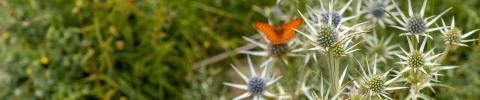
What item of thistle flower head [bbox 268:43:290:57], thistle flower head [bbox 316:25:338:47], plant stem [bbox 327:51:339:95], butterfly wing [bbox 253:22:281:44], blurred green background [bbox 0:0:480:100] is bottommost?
plant stem [bbox 327:51:339:95]

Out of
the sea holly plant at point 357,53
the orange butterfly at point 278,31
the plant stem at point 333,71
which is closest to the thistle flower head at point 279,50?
the sea holly plant at point 357,53

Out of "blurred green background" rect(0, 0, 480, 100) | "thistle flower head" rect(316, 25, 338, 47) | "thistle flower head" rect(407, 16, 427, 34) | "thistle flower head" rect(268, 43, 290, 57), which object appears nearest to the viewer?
"thistle flower head" rect(316, 25, 338, 47)

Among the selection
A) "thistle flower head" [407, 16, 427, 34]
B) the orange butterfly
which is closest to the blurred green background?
the orange butterfly

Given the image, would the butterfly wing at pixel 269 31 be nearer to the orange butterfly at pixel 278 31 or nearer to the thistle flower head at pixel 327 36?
the orange butterfly at pixel 278 31

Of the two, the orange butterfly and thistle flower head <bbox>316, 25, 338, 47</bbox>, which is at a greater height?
the orange butterfly

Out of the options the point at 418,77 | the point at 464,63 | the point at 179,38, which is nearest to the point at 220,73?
the point at 179,38

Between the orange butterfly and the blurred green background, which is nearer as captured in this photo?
the orange butterfly

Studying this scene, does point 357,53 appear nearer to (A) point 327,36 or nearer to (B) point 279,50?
(B) point 279,50

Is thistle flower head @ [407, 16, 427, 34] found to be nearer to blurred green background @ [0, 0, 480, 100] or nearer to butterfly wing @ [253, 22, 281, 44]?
butterfly wing @ [253, 22, 281, 44]

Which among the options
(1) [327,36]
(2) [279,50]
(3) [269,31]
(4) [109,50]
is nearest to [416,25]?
(1) [327,36]
